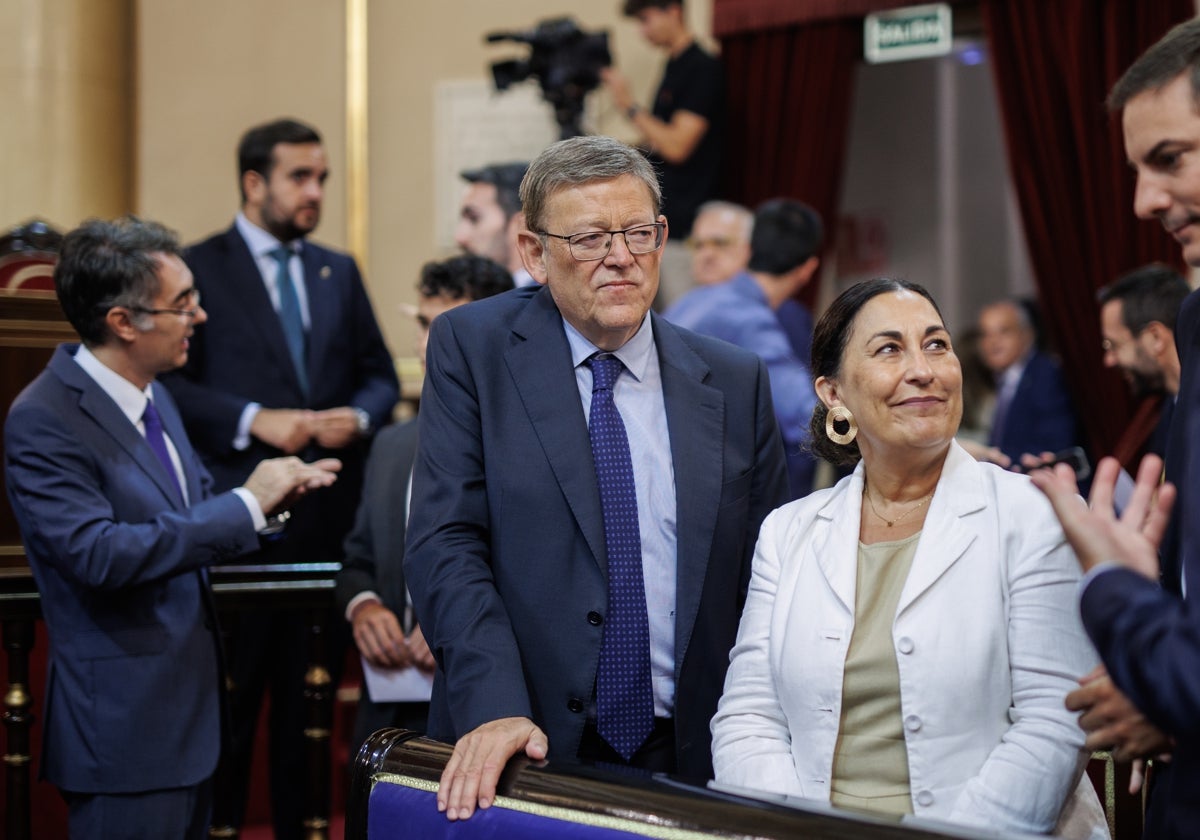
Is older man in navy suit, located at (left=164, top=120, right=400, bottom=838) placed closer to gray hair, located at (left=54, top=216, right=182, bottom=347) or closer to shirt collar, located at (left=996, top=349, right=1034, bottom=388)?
gray hair, located at (left=54, top=216, right=182, bottom=347)

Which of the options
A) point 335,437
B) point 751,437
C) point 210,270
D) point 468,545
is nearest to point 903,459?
point 751,437

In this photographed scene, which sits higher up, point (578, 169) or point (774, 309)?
point (578, 169)

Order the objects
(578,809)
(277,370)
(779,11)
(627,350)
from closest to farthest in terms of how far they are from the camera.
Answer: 1. (578,809)
2. (627,350)
3. (277,370)
4. (779,11)

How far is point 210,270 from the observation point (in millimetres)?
4266

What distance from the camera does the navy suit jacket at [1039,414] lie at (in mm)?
5547

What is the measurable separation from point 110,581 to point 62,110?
4.66 meters

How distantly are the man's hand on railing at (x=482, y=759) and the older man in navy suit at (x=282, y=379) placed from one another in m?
1.86

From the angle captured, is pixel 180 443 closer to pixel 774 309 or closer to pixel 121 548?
pixel 121 548

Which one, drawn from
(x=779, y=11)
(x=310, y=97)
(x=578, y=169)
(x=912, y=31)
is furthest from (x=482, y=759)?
(x=310, y=97)

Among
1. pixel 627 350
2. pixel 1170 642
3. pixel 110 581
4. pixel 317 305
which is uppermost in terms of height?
pixel 317 305

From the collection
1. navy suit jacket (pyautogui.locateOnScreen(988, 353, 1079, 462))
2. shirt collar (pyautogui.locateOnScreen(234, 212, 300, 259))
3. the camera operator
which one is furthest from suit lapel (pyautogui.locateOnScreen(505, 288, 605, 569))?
the camera operator

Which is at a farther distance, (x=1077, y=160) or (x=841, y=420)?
(x=1077, y=160)

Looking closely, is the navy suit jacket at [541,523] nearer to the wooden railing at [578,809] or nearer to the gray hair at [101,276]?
the wooden railing at [578,809]

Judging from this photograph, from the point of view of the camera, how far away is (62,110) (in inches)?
263
